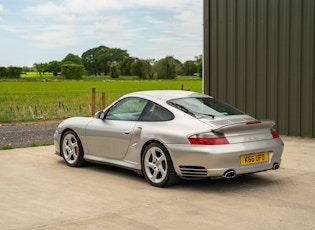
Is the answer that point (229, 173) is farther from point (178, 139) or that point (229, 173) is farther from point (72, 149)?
point (72, 149)

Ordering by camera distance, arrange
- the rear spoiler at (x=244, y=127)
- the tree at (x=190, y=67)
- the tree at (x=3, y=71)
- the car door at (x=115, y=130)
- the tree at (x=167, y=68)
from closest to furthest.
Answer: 1. the rear spoiler at (x=244, y=127)
2. the car door at (x=115, y=130)
3. the tree at (x=190, y=67)
4. the tree at (x=167, y=68)
5. the tree at (x=3, y=71)

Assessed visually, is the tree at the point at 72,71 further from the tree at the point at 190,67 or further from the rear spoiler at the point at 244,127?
the rear spoiler at the point at 244,127

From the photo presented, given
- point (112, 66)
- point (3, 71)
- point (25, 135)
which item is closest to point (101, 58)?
point (112, 66)

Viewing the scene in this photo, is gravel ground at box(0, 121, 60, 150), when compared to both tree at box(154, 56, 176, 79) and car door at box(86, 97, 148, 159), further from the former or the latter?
tree at box(154, 56, 176, 79)

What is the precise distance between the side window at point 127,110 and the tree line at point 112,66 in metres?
43.7

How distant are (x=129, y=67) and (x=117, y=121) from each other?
57026mm

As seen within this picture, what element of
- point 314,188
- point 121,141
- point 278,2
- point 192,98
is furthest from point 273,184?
point 278,2

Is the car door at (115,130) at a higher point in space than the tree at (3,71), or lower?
lower

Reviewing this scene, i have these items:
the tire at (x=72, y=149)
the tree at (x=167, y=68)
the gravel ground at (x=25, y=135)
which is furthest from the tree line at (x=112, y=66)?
the tire at (x=72, y=149)

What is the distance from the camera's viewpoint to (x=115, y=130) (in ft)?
24.0

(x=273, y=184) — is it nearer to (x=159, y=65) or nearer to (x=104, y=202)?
(x=104, y=202)

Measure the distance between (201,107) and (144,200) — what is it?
172 centimetres

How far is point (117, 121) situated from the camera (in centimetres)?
739

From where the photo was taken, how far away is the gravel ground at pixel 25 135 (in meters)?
11.7
